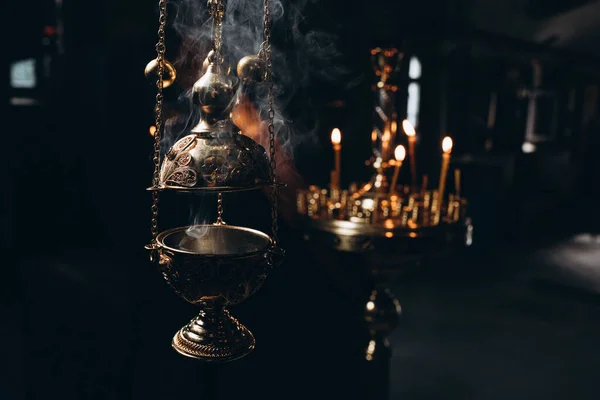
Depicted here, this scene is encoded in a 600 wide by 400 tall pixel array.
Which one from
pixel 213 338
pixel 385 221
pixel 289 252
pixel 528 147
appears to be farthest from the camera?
pixel 528 147

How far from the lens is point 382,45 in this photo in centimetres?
346

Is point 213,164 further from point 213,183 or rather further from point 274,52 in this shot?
point 274,52

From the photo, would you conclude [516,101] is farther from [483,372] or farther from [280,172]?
[280,172]

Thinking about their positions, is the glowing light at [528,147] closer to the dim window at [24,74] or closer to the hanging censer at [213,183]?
the dim window at [24,74]

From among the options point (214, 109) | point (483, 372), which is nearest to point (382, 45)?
point (214, 109)

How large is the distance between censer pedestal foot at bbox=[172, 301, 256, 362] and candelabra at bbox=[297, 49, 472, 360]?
1.67 meters

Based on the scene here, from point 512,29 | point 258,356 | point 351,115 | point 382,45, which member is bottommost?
point 258,356

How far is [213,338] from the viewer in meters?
1.47

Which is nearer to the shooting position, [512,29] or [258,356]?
[258,356]

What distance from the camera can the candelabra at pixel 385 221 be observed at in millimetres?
3096

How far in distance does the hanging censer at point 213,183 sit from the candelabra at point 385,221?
1652 mm

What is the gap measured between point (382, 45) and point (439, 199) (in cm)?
98

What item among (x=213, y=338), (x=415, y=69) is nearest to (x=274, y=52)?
(x=213, y=338)

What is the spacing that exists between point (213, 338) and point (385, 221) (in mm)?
1846
